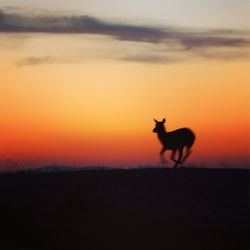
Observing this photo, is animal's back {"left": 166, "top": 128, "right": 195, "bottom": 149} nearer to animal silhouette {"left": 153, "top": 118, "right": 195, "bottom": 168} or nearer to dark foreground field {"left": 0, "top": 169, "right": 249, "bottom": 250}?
animal silhouette {"left": 153, "top": 118, "right": 195, "bottom": 168}

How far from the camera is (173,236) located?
22562 mm

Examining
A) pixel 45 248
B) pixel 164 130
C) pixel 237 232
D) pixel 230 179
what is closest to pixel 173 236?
pixel 237 232

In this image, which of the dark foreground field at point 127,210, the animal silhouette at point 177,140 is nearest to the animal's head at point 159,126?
the animal silhouette at point 177,140

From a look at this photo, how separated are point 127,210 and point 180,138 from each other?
7.45 m

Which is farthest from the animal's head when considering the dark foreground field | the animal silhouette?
the dark foreground field

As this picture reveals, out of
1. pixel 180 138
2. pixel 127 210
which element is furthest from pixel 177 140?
pixel 127 210

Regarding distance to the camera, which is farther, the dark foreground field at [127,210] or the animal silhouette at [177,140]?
the animal silhouette at [177,140]

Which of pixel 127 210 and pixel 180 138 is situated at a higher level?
pixel 180 138

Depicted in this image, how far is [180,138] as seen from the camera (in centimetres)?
3144

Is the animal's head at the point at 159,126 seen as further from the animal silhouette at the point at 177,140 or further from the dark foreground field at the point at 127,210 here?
the dark foreground field at the point at 127,210

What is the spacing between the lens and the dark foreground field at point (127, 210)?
2259cm

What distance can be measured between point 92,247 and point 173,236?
208 cm

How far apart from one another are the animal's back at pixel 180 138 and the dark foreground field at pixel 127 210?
135 inches

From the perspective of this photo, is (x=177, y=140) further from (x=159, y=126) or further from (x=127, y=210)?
(x=127, y=210)
